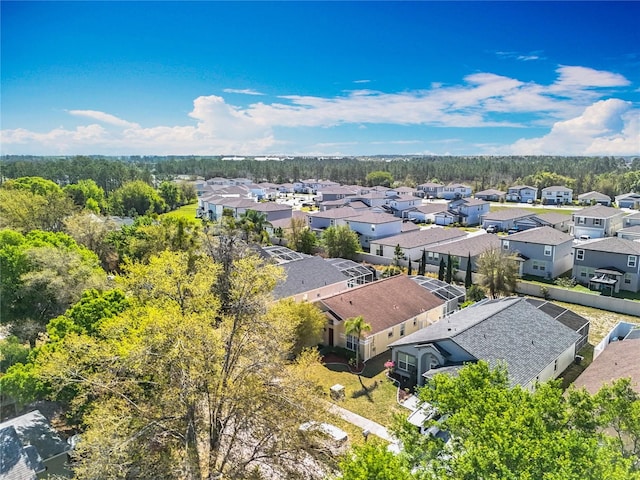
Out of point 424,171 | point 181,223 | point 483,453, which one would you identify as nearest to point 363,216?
point 181,223

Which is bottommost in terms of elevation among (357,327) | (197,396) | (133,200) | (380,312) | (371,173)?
(380,312)

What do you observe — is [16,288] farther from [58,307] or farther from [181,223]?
[181,223]

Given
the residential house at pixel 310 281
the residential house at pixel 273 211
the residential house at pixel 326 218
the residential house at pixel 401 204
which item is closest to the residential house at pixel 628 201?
the residential house at pixel 401 204

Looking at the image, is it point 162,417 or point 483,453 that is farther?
point 162,417

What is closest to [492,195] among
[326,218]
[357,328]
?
[326,218]

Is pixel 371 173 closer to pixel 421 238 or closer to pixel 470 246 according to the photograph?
pixel 421 238

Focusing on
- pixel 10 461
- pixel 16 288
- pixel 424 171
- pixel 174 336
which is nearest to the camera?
pixel 174 336

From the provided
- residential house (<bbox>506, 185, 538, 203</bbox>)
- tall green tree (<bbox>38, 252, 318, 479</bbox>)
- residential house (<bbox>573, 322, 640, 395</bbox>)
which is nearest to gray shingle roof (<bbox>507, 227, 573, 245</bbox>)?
residential house (<bbox>573, 322, 640, 395</bbox>)
